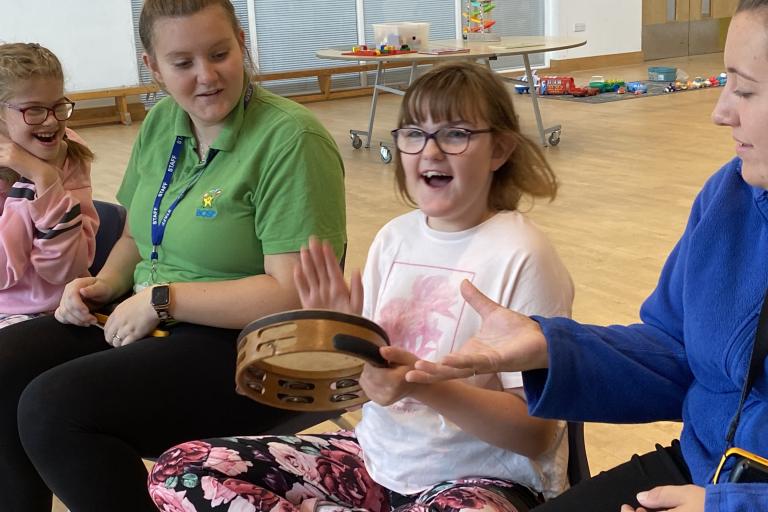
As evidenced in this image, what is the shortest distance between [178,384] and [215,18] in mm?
755

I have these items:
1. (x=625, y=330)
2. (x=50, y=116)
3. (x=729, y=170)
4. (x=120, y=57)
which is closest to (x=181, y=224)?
(x=50, y=116)

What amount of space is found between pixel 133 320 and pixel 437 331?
0.76m

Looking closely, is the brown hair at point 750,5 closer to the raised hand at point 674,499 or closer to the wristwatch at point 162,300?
the raised hand at point 674,499

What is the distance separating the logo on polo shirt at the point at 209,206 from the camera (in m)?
1.95

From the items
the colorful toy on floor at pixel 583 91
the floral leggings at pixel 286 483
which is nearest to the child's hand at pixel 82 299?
the floral leggings at pixel 286 483

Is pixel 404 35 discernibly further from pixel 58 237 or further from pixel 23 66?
pixel 58 237

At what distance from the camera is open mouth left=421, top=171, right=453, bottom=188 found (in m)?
1.58

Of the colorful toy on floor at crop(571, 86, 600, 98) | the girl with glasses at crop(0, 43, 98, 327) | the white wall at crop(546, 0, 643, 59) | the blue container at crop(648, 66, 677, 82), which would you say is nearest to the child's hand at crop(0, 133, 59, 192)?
the girl with glasses at crop(0, 43, 98, 327)

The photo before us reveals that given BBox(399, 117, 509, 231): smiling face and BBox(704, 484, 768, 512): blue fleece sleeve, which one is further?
BBox(399, 117, 509, 231): smiling face

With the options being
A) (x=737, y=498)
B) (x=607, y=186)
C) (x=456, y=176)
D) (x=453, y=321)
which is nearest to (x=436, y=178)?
(x=456, y=176)

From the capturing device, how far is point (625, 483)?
1378mm

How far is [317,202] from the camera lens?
1.88 metres

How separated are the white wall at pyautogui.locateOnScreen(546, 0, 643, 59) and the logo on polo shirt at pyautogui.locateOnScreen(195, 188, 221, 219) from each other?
35.0ft

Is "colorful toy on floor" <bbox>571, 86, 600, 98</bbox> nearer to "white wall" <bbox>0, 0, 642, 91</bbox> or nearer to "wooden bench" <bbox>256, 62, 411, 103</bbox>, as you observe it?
"wooden bench" <bbox>256, 62, 411, 103</bbox>
